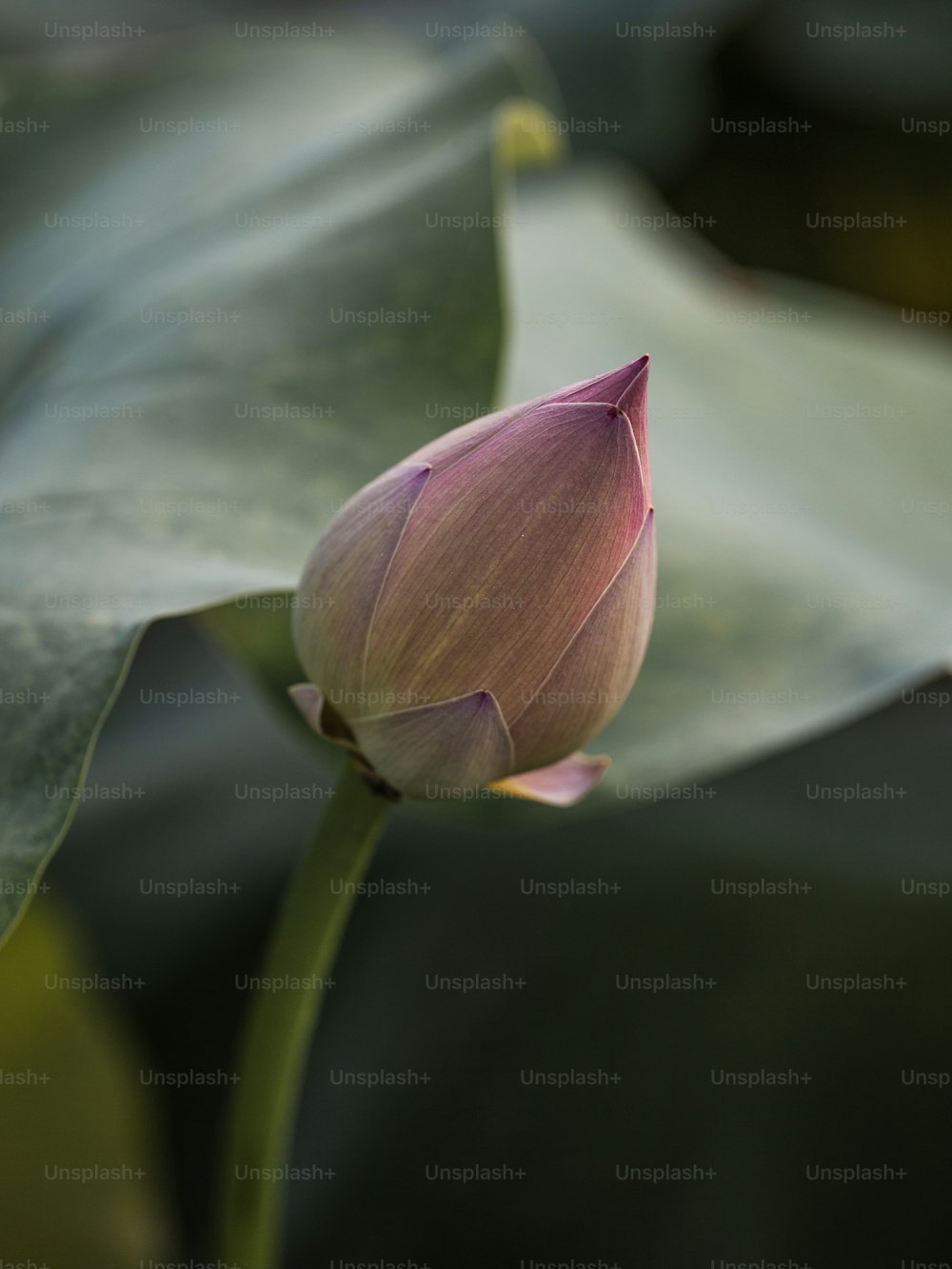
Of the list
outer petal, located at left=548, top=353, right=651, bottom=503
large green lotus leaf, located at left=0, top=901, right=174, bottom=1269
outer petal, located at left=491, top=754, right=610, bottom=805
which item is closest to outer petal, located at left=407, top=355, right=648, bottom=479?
outer petal, located at left=548, top=353, right=651, bottom=503

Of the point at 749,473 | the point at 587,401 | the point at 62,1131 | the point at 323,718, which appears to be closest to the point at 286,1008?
the point at 323,718

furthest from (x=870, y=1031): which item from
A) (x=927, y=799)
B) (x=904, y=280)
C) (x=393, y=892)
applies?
(x=904, y=280)

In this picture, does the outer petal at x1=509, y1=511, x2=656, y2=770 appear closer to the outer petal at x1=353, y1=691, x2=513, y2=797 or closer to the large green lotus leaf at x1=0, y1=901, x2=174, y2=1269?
the outer petal at x1=353, y1=691, x2=513, y2=797

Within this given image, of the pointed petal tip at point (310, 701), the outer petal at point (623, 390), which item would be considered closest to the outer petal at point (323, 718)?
the pointed petal tip at point (310, 701)

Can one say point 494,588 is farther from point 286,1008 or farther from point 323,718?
point 286,1008

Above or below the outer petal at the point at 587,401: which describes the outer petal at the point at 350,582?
below

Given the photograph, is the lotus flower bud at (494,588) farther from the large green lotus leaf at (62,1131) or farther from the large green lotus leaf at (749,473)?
the large green lotus leaf at (62,1131)
